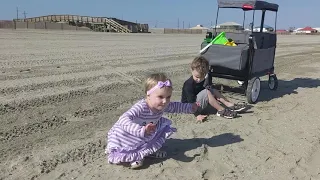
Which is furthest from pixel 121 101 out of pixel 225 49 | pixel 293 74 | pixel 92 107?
pixel 293 74

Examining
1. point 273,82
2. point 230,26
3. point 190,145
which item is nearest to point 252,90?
point 273,82

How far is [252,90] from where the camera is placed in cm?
699

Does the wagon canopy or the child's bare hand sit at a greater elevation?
the wagon canopy

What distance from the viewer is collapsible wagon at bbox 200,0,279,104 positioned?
22.7ft

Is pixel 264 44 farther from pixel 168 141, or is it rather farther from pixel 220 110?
pixel 168 141

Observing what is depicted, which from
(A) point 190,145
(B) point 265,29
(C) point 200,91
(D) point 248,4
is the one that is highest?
(D) point 248,4

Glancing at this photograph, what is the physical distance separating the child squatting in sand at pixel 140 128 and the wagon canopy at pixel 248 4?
4.06 meters

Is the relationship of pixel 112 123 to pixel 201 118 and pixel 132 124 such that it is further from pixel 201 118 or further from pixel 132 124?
pixel 132 124

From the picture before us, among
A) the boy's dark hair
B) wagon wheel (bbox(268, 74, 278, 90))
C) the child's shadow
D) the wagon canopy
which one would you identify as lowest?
the child's shadow

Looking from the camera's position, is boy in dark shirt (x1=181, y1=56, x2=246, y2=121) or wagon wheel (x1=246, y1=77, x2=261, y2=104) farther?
wagon wheel (x1=246, y1=77, x2=261, y2=104)

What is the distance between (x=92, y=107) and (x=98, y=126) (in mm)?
1016

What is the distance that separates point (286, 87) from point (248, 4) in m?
2.70

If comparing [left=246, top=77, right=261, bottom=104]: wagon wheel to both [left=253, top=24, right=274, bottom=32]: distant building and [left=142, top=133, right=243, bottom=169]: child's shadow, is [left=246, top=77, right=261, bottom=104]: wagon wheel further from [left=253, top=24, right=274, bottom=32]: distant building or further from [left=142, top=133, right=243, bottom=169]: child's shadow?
[left=142, top=133, right=243, bottom=169]: child's shadow

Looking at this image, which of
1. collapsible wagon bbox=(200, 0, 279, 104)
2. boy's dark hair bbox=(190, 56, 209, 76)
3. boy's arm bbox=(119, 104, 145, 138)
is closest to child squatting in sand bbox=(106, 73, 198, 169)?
boy's arm bbox=(119, 104, 145, 138)
